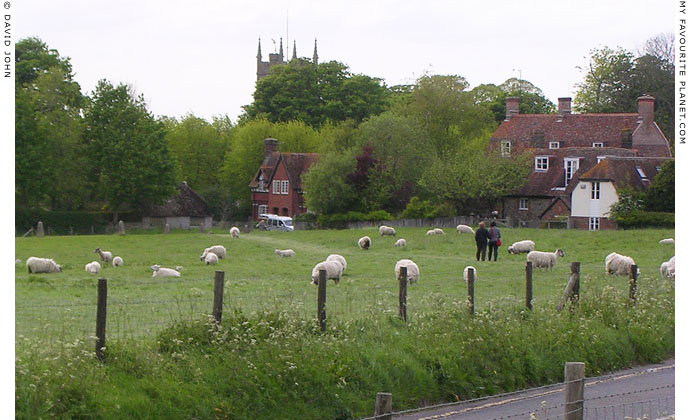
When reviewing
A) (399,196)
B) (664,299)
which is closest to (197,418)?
(664,299)

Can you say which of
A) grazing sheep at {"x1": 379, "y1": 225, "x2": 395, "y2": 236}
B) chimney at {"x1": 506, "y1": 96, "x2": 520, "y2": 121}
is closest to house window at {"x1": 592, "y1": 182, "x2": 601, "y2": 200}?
grazing sheep at {"x1": 379, "y1": 225, "x2": 395, "y2": 236}

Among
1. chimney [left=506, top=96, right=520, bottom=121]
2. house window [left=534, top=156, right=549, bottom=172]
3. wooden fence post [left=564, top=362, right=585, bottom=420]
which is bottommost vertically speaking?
wooden fence post [left=564, top=362, right=585, bottom=420]

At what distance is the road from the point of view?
585 inches

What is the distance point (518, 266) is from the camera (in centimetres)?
3828

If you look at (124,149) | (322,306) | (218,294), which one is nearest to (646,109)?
(124,149)

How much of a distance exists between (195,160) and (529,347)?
9551cm

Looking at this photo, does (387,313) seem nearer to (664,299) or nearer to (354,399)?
(354,399)

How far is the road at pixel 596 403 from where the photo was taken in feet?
48.8

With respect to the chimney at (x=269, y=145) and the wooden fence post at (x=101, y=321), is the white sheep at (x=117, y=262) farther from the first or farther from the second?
the chimney at (x=269, y=145)

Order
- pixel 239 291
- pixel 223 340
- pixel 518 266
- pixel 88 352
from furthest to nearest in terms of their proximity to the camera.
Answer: pixel 518 266 < pixel 239 291 < pixel 223 340 < pixel 88 352

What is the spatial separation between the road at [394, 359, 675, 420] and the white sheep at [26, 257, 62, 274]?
2669 centimetres

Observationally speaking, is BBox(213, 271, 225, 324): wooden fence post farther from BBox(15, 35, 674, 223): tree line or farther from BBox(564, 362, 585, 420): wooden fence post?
BBox(15, 35, 674, 223): tree line

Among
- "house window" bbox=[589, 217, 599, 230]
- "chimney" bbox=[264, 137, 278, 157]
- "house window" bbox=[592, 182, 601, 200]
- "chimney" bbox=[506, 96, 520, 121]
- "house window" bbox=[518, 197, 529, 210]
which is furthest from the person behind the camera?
"chimney" bbox=[264, 137, 278, 157]

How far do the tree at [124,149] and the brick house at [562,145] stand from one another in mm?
30918
